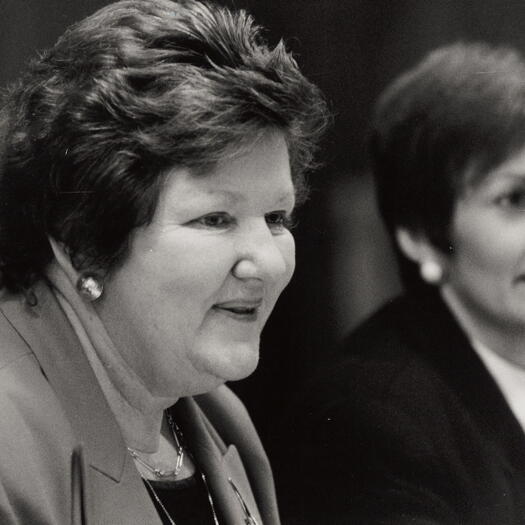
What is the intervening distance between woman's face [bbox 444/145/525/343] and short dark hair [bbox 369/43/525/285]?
0.03 metres

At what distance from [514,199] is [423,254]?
0.69 feet

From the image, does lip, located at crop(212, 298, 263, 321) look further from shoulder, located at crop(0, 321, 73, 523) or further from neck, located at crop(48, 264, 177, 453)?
shoulder, located at crop(0, 321, 73, 523)

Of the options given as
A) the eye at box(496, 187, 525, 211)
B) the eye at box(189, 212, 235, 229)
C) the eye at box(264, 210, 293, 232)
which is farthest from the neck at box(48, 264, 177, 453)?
the eye at box(496, 187, 525, 211)

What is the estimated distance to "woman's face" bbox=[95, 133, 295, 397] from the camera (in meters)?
1.50

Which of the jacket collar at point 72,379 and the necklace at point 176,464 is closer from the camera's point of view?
the jacket collar at point 72,379

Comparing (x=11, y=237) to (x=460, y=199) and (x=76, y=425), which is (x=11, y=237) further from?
(x=460, y=199)

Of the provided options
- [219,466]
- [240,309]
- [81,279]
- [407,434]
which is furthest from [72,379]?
[407,434]

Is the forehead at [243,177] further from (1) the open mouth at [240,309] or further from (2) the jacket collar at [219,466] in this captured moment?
(2) the jacket collar at [219,466]

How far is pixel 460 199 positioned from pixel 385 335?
315 mm

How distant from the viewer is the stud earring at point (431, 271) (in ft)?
6.16

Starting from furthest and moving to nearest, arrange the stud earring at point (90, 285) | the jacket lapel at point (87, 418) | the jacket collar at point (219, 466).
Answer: the jacket collar at point (219, 466) < the stud earring at point (90, 285) < the jacket lapel at point (87, 418)

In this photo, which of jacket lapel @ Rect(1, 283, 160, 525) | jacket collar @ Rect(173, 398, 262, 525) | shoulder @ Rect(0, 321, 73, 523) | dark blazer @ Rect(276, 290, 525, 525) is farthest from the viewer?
dark blazer @ Rect(276, 290, 525, 525)

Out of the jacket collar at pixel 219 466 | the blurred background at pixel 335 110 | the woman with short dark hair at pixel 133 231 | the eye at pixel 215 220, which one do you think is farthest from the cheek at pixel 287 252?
the jacket collar at pixel 219 466

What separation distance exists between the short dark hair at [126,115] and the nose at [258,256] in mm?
146
